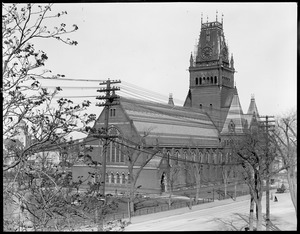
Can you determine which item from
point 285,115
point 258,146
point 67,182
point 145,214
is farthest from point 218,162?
point 67,182

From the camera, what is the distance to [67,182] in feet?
28.0

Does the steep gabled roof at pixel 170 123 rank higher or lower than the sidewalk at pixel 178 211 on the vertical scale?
higher

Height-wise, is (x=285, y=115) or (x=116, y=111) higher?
(x=116, y=111)

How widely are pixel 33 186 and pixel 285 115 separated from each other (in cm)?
1069

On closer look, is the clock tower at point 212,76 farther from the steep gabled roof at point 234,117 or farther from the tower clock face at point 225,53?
the steep gabled roof at point 234,117

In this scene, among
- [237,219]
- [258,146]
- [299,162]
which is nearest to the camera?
[299,162]

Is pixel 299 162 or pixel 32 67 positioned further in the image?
pixel 32 67

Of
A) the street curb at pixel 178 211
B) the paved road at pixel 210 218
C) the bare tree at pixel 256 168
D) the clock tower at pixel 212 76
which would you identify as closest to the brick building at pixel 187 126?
the clock tower at pixel 212 76

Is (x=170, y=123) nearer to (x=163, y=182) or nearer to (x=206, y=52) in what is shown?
(x=163, y=182)

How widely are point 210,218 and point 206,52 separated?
35724mm

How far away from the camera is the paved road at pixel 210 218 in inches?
939

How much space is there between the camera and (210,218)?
28078 millimetres

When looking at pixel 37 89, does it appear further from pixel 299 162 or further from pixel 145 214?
pixel 145 214

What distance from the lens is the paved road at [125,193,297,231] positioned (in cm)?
2386
